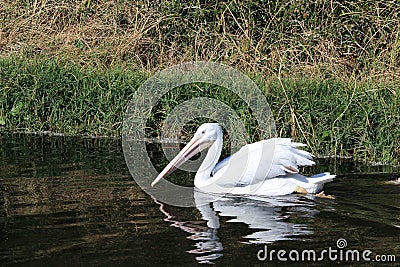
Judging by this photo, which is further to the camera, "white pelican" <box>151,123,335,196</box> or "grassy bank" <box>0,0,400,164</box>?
"grassy bank" <box>0,0,400,164</box>

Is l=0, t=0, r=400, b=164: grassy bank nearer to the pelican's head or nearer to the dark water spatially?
the dark water

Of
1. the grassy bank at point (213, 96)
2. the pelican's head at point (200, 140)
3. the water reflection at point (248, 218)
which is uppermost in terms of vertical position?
the grassy bank at point (213, 96)

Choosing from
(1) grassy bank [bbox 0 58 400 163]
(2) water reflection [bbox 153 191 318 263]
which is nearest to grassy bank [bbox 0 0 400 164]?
(1) grassy bank [bbox 0 58 400 163]

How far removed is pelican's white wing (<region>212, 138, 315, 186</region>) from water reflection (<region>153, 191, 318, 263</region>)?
186 mm

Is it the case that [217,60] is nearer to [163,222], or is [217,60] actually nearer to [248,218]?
[248,218]

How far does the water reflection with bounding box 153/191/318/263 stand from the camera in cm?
640

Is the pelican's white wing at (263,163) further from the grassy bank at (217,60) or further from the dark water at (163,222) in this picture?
the grassy bank at (217,60)

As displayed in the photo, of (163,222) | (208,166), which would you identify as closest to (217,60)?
(208,166)

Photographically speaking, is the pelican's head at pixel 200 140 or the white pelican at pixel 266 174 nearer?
the white pelican at pixel 266 174

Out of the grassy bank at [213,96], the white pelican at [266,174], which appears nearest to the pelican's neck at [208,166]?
the white pelican at [266,174]

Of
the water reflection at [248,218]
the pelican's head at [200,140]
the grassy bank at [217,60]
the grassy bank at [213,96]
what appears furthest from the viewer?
the grassy bank at [217,60]

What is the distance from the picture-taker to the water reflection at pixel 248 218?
6.40 metres

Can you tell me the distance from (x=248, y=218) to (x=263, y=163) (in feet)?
2.83

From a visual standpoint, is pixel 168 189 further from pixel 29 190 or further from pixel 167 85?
pixel 167 85
